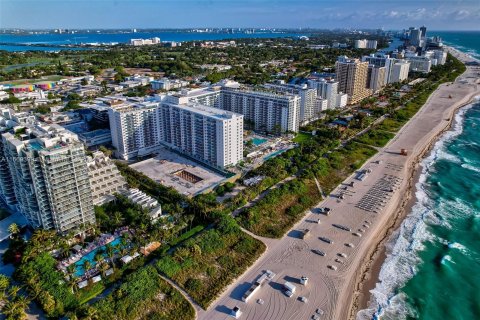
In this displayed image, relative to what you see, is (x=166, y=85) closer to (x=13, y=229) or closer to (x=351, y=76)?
(x=351, y=76)

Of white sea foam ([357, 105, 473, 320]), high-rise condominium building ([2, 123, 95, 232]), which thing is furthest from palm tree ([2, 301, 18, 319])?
white sea foam ([357, 105, 473, 320])

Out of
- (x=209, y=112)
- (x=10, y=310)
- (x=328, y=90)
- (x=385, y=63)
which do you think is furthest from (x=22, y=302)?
(x=385, y=63)

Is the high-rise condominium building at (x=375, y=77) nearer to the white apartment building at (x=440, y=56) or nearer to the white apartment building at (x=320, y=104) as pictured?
the white apartment building at (x=320, y=104)

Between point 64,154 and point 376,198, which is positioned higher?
point 64,154

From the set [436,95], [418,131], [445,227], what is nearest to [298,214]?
[445,227]

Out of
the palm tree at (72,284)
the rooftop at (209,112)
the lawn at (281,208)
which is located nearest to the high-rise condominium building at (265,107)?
the rooftop at (209,112)

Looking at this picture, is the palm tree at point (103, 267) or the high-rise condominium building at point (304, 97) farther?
the high-rise condominium building at point (304, 97)

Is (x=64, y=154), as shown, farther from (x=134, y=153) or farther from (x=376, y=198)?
(x=376, y=198)

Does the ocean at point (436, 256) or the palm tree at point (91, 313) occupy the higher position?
the palm tree at point (91, 313)
